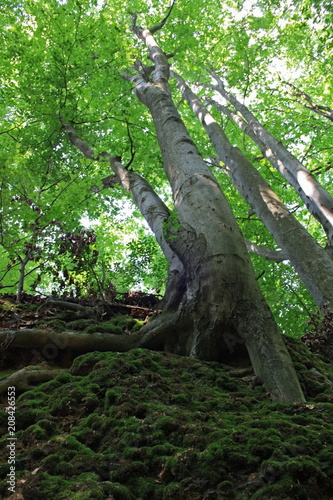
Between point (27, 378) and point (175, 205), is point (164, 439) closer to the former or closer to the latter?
point (27, 378)

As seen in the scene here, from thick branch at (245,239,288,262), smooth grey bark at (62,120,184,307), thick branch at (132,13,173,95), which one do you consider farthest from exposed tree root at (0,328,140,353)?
thick branch at (132,13,173,95)

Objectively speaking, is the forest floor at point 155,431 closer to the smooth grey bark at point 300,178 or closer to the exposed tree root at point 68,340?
the exposed tree root at point 68,340

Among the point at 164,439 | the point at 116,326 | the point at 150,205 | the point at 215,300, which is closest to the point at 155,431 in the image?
the point at 164,439

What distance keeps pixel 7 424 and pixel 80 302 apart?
226 centimetres

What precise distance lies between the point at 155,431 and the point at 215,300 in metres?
1.55

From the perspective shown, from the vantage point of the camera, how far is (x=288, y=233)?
16.0 feet

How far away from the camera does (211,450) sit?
174cm

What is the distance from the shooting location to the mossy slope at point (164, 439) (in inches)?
60.9

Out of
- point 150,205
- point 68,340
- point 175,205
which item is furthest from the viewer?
point 150,205

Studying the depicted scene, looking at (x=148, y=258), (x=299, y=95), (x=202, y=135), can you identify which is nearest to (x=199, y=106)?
(x=202, y=135)

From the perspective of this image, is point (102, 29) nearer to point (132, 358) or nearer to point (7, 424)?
point (132, 358)

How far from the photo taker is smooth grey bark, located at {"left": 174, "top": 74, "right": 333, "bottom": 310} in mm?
4117

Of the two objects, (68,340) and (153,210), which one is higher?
(153,210)

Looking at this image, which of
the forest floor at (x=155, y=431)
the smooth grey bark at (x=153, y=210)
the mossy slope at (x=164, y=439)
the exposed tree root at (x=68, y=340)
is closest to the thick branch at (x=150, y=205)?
the smooth grey bark at (x=153, y=210)
